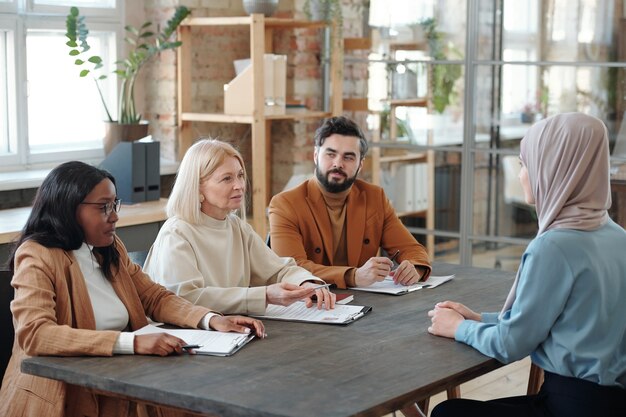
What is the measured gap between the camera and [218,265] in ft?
9.80

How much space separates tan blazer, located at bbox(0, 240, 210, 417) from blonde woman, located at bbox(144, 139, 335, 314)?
190 millimetres

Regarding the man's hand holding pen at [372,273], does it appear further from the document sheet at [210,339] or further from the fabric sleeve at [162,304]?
the document sheet at [210,339]

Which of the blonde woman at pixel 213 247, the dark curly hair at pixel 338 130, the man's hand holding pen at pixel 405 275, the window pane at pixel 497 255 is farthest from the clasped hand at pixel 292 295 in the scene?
the window pane at pixel 497 255

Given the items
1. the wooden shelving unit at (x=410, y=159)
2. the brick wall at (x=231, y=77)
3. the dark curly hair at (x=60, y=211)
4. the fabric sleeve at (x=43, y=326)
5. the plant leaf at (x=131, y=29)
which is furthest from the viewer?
the wooden shelving unit at (x=410, y=159)

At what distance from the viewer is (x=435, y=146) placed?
5828 mm

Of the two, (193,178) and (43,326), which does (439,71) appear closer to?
(193,178)

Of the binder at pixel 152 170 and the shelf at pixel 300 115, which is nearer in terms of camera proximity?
the binder at pixel 152 170

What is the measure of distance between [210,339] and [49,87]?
3092 mm

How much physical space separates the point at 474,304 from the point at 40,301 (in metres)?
1.26

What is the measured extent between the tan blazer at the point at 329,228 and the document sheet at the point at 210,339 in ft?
2.74

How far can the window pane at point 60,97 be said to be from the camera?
5.13m

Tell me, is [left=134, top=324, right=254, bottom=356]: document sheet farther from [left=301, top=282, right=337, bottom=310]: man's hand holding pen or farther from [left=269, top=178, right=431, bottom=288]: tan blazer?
[left=269, top=178, right=431, bottom=288]: tan blazer

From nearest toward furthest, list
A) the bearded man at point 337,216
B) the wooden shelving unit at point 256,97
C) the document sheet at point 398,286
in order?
1. the document sheet at point 398,286
2. the bearded man at point 337,216
3. the wooden shelving unit at point 256,97

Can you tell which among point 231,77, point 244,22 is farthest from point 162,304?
point 231,77
